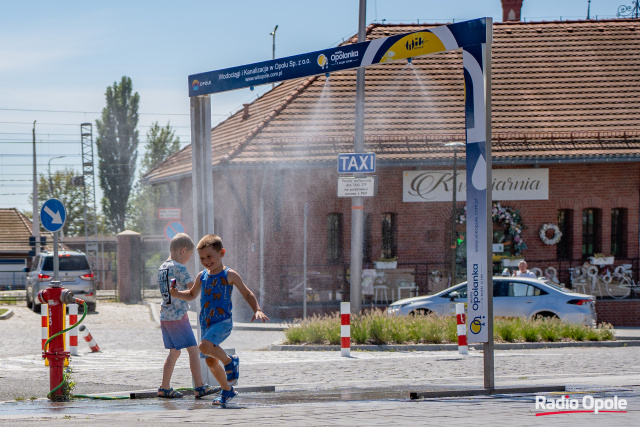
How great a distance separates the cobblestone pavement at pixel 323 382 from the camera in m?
7.08

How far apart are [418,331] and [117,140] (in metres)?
57.7

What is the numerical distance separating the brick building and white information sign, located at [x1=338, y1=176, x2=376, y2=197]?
6.69 meters

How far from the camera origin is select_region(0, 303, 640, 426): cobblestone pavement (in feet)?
23.2

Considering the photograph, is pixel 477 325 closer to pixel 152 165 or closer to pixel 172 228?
pixel 172 228

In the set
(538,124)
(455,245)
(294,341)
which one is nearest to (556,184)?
(538,124)

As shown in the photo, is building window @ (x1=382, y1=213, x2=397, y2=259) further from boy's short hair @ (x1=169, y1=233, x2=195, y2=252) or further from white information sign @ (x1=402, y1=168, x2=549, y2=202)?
boy's short hair @ (x1=169, y1=233, x2=195, y2=252)

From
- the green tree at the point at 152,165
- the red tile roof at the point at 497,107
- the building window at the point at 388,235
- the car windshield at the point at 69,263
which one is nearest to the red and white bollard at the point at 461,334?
the red tile roof at the point at 497,107

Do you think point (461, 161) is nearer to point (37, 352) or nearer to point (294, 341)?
point (294, 341)

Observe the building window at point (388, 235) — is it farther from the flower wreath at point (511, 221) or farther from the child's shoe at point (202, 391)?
the child's shoe at point (202, 391)

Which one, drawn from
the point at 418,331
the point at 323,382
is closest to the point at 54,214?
the point at 418,331

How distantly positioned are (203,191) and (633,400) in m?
4.89

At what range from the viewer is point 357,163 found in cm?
1908

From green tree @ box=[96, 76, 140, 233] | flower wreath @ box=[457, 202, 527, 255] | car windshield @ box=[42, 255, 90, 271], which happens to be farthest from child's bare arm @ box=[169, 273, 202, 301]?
green tree @ box=[96, 76, 140, 233]

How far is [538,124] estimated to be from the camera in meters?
28.3
